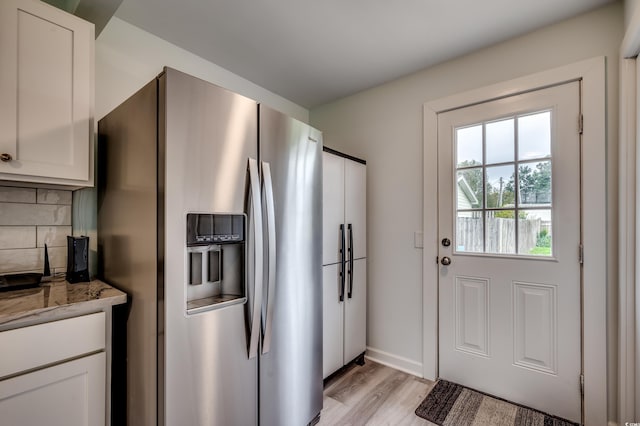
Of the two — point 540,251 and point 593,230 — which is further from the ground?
point 593,230

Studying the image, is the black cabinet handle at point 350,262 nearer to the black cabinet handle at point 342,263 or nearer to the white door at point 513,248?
the black cabinet handle at point 342,263

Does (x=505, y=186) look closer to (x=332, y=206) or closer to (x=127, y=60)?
(x=332, y=206)

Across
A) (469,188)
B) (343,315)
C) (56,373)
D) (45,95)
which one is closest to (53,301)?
(56,373)

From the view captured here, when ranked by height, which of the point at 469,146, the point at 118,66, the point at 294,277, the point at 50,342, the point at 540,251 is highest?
the point at 118,66

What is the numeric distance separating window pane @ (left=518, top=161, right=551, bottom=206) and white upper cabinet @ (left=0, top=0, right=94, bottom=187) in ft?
8.07

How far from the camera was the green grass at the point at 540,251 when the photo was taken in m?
1.79

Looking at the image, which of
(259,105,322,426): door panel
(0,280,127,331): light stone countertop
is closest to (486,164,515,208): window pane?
(259,105,322,426): door panel

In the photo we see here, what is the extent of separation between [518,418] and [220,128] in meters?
2.32

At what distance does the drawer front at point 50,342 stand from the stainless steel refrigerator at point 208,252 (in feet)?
0.48

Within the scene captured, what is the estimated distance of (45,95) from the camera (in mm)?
1267

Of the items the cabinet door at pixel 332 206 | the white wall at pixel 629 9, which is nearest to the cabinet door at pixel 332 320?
the cabinet door at pixel 332 206

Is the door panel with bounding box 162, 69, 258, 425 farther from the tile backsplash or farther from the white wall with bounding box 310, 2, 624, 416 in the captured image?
the white wall with bounding box 310, 2, 624, 416

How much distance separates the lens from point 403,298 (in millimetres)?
2350

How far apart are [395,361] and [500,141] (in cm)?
185
